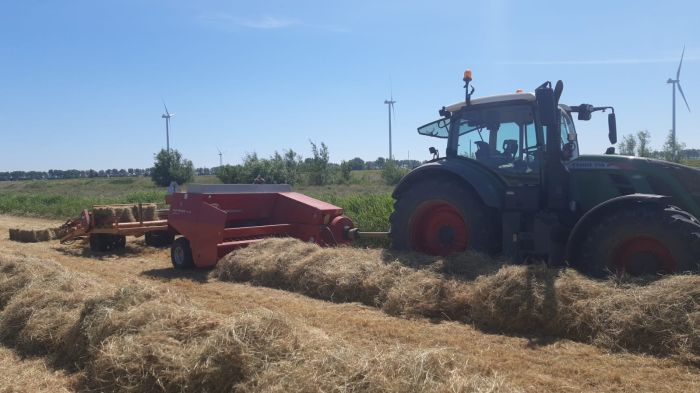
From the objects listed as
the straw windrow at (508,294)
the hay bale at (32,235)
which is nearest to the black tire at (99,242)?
the hay bale at (32,235)

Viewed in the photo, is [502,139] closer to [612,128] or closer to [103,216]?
[612,128]

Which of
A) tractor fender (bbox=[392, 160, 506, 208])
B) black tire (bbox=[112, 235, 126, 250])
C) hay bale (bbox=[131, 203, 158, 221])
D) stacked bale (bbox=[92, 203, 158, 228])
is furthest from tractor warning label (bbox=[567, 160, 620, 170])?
black tire (bbox=[112, 235, 126, 250])

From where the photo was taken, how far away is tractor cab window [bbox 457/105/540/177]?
695 centimetres

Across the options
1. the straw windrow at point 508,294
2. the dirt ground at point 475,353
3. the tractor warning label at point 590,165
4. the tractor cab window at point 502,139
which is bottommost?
the dirt ground at point 475,353

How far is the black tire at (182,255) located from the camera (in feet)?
29.9

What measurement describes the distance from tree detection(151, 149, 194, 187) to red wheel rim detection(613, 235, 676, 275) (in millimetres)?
41181

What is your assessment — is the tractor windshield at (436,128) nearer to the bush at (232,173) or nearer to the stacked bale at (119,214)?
the stacked bale at (119,214)

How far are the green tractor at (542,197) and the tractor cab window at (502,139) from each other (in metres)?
0.01

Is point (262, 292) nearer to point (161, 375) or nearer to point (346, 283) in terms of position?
point (346, 283)

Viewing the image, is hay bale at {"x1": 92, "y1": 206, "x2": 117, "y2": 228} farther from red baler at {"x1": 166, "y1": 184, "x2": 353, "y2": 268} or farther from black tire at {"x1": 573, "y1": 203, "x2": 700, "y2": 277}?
black tire at {"x1": 573, "y1": 203, "x2": 700, "y2": 277}

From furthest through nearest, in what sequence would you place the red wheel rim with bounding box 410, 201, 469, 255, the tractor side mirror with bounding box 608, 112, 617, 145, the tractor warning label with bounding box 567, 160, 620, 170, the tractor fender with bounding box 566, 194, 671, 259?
the red wheel rim with bounding box 410, 201, 469, 255
the tractor side mirror with bounding box 608, 112, 617, 145
the tractor warning label with bounding box 567, 160, 620, 170
the tractor fender with bounding box 566, 194, 671, 259

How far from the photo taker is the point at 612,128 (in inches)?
286

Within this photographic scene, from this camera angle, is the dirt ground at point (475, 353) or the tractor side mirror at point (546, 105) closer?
the dirt ground at point (475, 353)

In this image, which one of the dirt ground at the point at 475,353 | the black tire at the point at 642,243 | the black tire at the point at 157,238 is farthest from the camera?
the black tire at the point at 157,238
